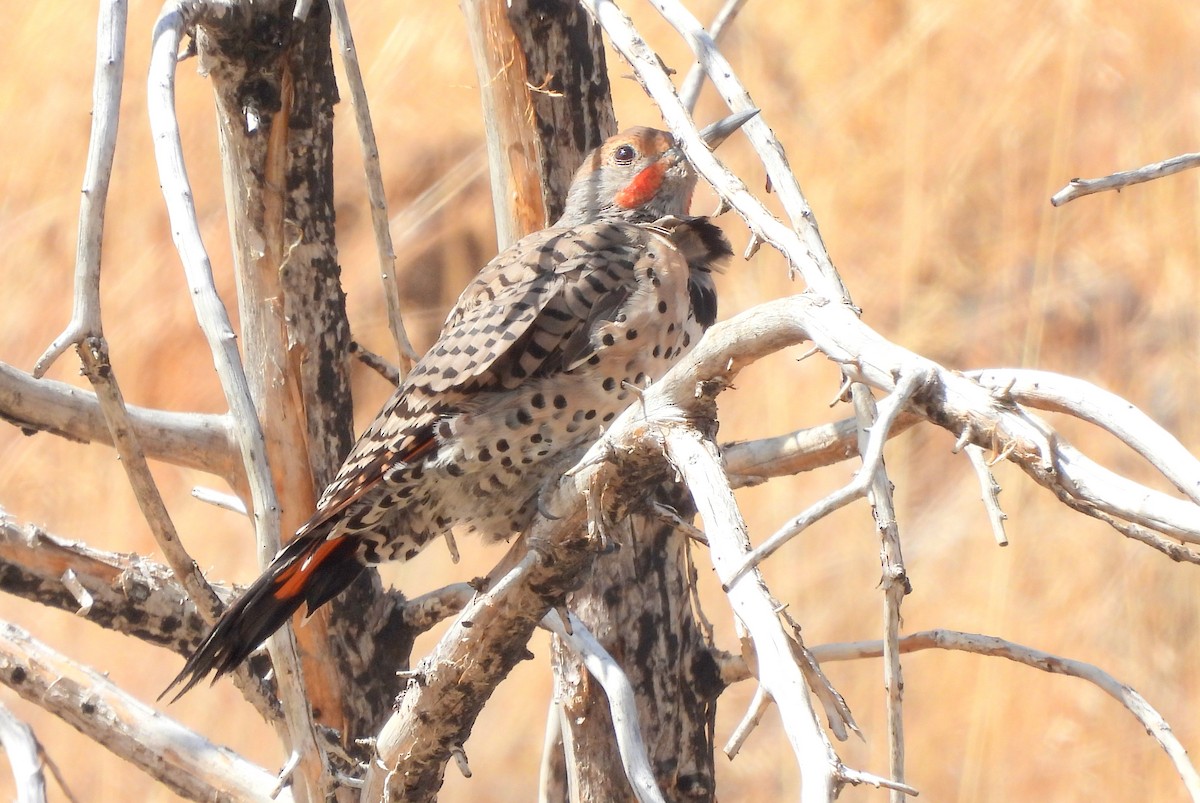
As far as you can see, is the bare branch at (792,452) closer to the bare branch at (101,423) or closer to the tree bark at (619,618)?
the tree bark at (619,618)

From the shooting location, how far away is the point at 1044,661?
2.09 meters

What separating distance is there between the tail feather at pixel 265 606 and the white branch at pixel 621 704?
409 mm

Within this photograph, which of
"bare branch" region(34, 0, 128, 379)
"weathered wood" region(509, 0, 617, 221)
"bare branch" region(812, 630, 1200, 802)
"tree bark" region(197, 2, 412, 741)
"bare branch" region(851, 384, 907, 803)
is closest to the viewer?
"bare branch" region(851, 384, 907, 803)

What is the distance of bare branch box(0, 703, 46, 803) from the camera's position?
8.05 ft

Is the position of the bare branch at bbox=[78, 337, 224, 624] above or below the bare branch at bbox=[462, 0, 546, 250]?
below

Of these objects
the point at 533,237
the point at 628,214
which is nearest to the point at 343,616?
the point at 533,237

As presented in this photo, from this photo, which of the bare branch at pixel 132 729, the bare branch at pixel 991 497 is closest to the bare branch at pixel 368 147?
the bare branch at pixel 132 729

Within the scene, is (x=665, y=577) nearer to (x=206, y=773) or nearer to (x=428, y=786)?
(x=428, y=786)

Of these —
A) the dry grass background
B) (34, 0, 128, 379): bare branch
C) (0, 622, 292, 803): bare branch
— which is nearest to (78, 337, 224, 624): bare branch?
(34, 0, 128, 379): bare branch

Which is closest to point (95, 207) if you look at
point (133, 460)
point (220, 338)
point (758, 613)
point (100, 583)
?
point (220, 338)

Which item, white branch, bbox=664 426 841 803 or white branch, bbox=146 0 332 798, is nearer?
white branch, bbox=664 426 841 803

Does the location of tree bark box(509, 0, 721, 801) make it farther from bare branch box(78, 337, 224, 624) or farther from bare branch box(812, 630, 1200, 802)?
bare branch box(78, 337, 224, 624)

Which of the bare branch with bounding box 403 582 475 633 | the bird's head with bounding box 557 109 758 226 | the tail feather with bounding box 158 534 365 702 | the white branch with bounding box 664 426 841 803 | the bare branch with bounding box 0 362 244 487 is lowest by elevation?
the white branch with bounding box 664 426 841 803

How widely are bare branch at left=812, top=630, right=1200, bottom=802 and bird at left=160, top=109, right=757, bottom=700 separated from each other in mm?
628
